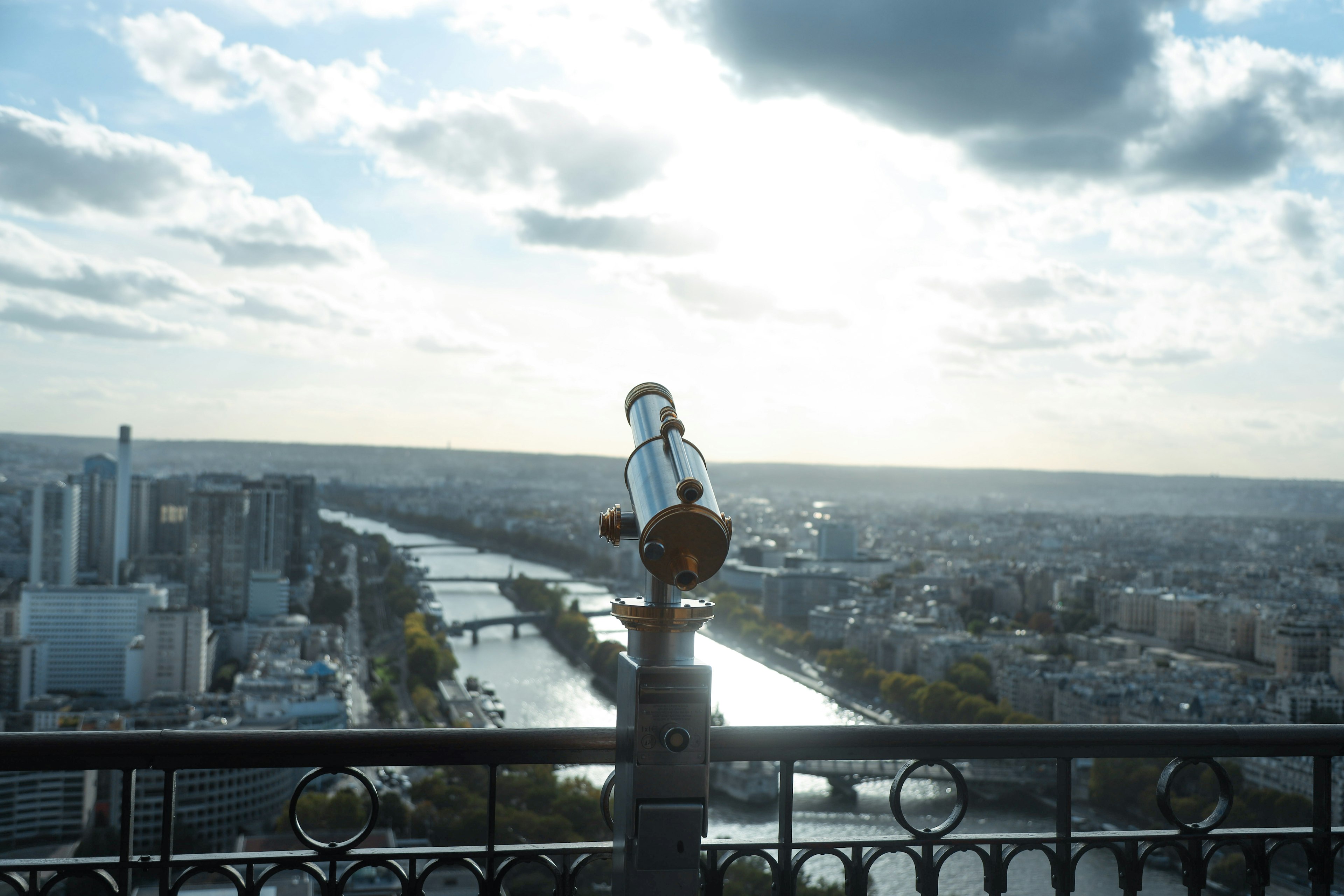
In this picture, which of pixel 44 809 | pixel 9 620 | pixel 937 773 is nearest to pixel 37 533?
pixel 9 620

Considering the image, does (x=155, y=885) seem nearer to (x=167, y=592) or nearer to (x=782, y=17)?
(x=782, y=17)

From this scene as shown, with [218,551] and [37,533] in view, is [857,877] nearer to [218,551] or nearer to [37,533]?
[218,551]

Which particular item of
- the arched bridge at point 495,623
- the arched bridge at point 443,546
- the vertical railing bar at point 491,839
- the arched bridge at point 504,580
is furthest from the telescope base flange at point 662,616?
the arched bridge at point 443,546

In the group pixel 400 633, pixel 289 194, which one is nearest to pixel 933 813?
pixel 400 633

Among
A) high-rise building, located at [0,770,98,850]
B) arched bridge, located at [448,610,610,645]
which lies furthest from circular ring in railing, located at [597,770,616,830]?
arched bridge, located at [448,610,610,645]

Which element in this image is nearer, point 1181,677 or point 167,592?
point 1181,677

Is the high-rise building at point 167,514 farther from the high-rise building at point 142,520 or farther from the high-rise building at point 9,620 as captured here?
the high-rise building at point 9,620
